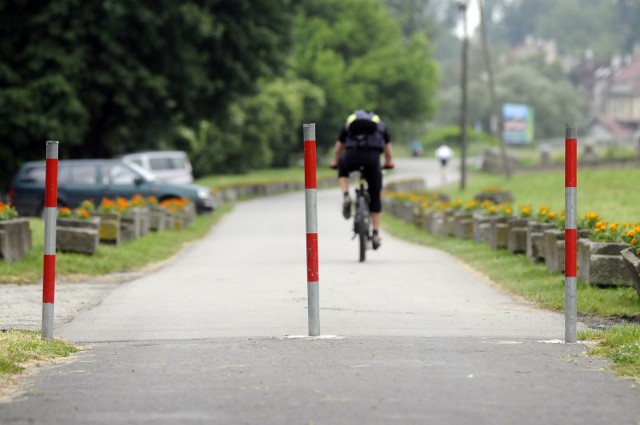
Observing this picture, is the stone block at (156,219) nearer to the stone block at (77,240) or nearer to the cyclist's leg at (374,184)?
the stone block at (77,240)

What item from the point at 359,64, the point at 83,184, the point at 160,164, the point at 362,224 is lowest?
the point at 362,224

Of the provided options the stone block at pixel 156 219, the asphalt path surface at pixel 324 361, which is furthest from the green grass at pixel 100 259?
the asphalt path surface at pixel 324 361

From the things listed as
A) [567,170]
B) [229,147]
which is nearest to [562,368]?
[567,170]

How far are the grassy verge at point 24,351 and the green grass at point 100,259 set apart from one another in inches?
231

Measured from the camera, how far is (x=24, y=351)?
326 inches

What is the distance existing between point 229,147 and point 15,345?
58.9 metres

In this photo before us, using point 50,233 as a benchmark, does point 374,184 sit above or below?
above

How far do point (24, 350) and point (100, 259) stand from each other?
932 centimetres

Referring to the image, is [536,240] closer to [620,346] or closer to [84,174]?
[620,346]

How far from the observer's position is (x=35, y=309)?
11625mm

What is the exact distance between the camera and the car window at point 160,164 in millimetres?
39281

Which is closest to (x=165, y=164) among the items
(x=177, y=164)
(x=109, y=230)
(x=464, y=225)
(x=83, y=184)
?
(x=177, y=164)

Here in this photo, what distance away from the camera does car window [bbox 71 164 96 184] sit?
31891mm

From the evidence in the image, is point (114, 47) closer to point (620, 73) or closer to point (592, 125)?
point (592, 125)
